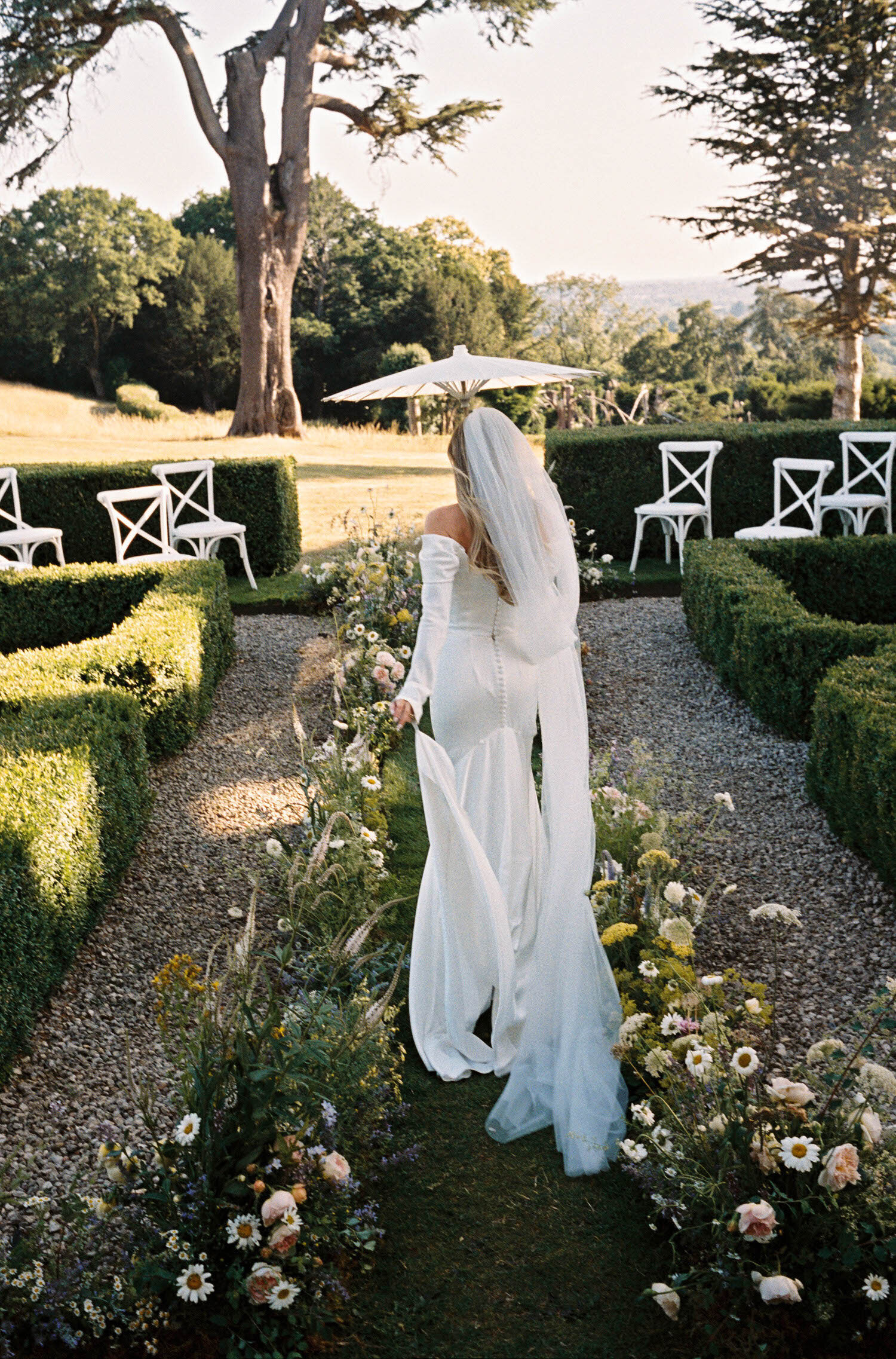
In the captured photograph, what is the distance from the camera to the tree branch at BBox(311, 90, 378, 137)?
62.9 ft

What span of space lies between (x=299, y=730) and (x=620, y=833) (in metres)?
1.33

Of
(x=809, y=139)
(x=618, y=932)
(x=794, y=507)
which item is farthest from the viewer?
(x=809, y=139)

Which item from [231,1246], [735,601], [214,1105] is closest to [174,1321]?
[231,1246]

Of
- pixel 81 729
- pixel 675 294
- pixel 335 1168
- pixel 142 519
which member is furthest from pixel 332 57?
pixel 675 294

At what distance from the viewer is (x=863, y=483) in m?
10.2

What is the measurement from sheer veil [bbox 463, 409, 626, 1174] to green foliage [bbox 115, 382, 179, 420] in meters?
29.8

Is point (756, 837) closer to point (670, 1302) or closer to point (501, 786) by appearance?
point (501, 786)

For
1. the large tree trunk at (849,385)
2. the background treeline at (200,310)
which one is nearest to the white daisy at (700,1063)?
the large tree trunk at (849,385)

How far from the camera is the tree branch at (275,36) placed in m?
19.0

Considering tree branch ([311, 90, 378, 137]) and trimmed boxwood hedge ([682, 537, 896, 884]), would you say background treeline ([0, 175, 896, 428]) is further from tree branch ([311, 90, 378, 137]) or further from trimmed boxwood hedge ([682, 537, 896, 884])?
trimmed boxwood hedge ([682, 537, 896, 884])

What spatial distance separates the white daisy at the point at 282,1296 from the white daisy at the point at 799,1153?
1026 millimetres

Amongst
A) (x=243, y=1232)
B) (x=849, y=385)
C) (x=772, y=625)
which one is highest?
(x=849, y=385)

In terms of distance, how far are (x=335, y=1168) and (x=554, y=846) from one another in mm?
1272

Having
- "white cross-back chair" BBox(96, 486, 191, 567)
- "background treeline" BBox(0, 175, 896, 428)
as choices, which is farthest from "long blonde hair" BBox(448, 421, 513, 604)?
"background treeline" BBox(0, 175, 896, 428)
